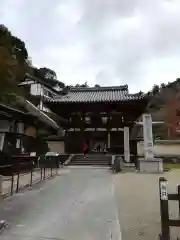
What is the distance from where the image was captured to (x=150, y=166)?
55.1 feet

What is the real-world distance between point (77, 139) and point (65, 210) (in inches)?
761

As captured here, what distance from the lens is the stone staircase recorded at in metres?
22.2

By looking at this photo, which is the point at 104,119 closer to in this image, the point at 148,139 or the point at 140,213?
the point at 148,139

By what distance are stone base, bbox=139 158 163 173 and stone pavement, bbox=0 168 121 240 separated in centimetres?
777

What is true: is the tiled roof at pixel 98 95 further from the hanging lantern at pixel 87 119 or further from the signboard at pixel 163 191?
the signboard at pixel 163 191

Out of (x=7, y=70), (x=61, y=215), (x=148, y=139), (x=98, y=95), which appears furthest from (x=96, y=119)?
(x=61, y=215)

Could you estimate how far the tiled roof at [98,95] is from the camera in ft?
83.5

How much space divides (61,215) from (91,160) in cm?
1669

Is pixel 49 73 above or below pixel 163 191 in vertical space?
above

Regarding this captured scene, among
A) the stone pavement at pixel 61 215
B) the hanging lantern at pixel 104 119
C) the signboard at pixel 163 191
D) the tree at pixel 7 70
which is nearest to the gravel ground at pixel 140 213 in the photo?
the stone pavement at pixel 61 215

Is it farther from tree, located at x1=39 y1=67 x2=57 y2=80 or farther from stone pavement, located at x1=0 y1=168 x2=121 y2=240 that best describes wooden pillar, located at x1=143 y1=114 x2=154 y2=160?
tree, located at x1=39 y1=67 x2=57 y2=80

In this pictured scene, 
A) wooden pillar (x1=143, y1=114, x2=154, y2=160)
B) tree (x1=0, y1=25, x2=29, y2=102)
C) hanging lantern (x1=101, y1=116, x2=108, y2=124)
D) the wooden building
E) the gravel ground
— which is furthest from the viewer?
hanging lantern (x1=101, y1=116, x2=108, y2=124)

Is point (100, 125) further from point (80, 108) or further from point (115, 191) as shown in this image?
point (115, 191)

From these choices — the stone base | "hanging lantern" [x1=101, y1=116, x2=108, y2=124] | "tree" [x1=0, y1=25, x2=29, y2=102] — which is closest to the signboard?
the stone base
